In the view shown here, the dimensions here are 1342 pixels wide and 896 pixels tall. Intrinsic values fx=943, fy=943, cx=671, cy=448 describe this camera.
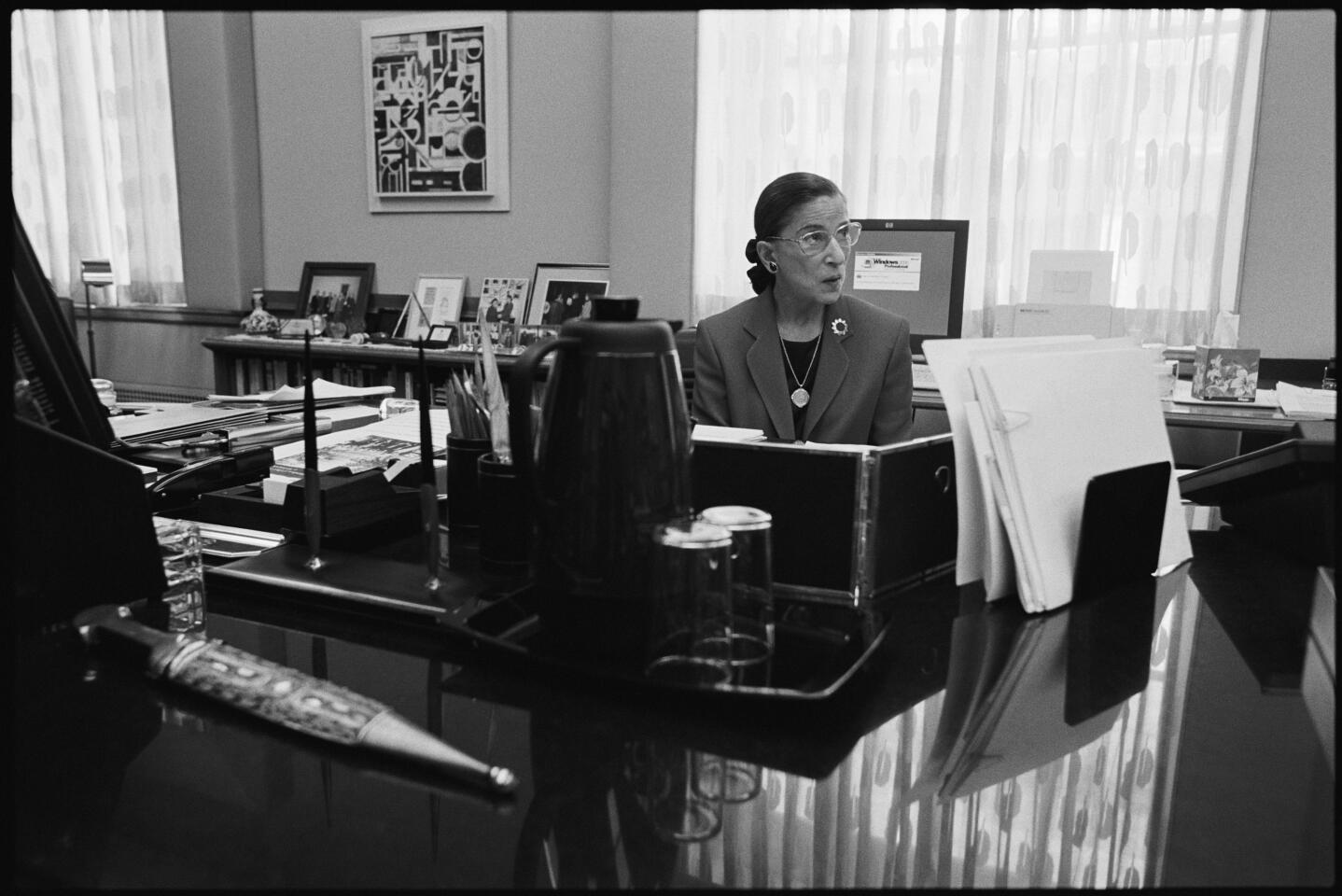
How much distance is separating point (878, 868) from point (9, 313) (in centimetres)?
80

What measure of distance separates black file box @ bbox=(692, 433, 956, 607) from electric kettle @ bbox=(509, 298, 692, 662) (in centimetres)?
19

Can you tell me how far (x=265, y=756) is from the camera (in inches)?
23.6

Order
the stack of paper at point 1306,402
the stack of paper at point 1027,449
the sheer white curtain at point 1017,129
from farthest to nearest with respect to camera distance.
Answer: the sheer white curtain at point 1017,129, the stack of paper at point 1306,402, the stack of paper at point 1027,449

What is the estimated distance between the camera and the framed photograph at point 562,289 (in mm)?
4016

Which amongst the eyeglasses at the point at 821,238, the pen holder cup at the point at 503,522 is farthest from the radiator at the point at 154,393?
the pen holder cup at the point at 503,522

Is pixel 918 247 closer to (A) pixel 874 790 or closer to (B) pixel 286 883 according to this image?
(A) pixel 874 790

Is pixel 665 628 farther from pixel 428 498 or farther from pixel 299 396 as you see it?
pixel 299 396

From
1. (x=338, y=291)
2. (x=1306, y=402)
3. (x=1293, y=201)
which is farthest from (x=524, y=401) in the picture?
(x=338, y=291)

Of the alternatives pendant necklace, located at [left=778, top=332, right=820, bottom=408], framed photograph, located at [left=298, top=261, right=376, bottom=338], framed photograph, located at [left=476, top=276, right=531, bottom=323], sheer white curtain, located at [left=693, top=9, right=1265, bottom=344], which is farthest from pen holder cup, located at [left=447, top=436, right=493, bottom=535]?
framed photograph, located at [left=298, top=261, right=376, bottom=338]

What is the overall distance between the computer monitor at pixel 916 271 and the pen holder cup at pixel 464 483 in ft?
7.21

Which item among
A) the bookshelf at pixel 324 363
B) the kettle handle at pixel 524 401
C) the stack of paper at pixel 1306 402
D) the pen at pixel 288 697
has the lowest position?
the bookshelf at pixel 324 363

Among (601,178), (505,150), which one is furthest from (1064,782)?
(505,150)

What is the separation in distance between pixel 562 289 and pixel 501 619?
11.2 ft

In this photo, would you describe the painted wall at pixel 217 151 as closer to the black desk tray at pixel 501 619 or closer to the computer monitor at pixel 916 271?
the computer monitor at pixel 916 271
